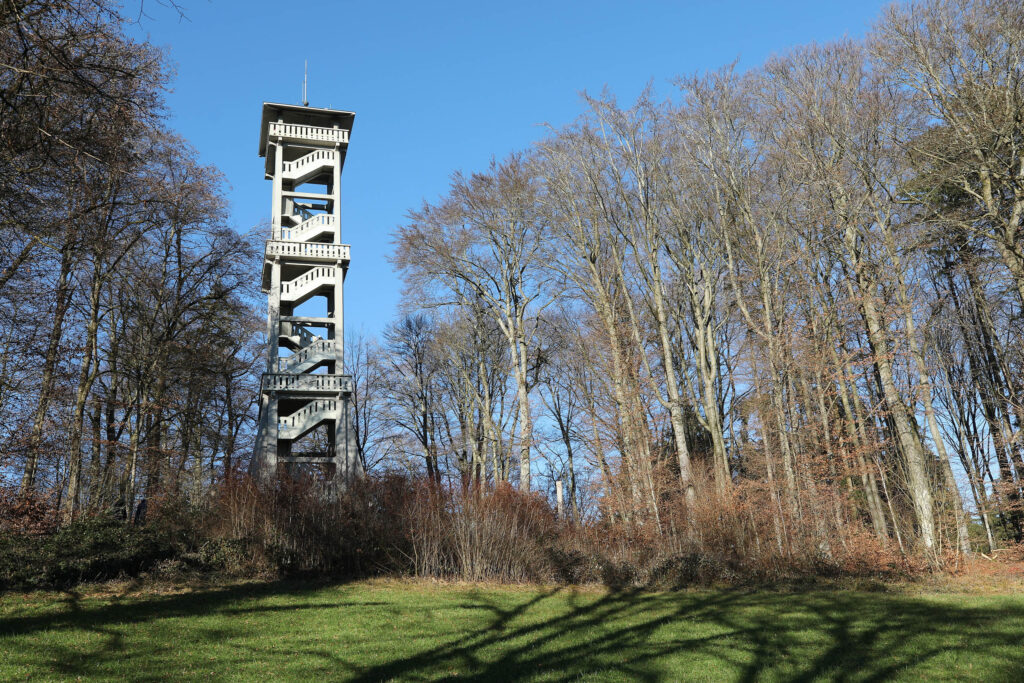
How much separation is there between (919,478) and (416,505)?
1175 centimetres

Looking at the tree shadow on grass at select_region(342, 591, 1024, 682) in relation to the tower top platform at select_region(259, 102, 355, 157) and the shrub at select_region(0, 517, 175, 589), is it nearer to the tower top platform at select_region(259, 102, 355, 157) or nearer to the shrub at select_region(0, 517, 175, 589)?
the shrub at select_region(0, 517, 175, 589)

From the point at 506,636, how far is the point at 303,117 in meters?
22.3

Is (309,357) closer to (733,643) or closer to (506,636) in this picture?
(506,636)

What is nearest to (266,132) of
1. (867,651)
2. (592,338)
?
(592,338)

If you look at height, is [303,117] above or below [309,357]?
above

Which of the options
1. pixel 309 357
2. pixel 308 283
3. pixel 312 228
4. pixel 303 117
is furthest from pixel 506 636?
pixel 303 117

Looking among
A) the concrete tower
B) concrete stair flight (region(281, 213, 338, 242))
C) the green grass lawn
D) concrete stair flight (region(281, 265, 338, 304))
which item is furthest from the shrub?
concrete stair flight (region(281, 213, 338, 242))

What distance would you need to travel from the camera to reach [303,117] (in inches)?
1014

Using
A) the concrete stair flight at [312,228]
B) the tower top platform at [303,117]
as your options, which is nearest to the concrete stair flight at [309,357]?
the concrete stair flight at [312,228]

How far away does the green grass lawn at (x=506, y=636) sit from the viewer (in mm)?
Result: 6777

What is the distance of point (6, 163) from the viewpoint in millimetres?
10078

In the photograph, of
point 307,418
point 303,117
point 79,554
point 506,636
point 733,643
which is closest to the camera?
point 733,643

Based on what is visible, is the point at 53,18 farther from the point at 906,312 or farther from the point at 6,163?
the point at 906,312

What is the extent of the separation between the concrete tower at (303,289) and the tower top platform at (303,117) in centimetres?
4
